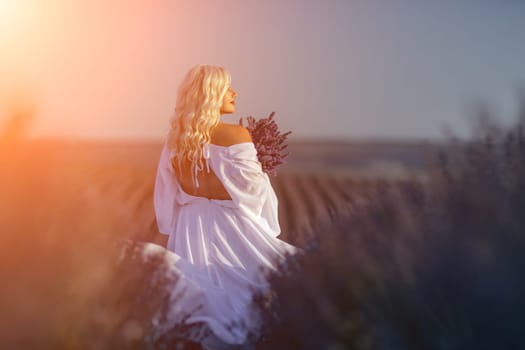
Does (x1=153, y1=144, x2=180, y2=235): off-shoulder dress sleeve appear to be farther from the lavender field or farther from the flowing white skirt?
the lavender field

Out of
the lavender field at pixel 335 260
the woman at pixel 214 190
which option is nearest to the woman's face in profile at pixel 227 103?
the woman at pixel 214 190

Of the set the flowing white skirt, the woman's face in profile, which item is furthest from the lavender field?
the woman's face in profile

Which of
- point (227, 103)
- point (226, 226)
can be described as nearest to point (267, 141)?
point (227, 103)

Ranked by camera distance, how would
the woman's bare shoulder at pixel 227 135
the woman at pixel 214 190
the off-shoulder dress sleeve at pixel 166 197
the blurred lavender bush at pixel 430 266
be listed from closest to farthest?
the blurred lavender bush at pixel 430 266 < the woman at pixel 214 190 < the woman's bare shoulder at pixel 227 135 < the off-shoulder dress sleeve at pixel 166 197

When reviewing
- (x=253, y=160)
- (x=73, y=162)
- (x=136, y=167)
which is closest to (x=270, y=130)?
(x=253, y=160)

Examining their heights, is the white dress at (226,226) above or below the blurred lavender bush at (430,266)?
below

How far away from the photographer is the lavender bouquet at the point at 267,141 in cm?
382

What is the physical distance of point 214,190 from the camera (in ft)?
12.0

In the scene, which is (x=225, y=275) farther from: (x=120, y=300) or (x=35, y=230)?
(x=35, y=230)

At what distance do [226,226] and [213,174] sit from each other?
266 millimetres

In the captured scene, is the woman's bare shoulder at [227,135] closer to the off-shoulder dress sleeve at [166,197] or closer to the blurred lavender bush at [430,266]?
the off-shoulder dress sleeve at [166,197]

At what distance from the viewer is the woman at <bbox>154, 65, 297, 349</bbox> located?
3461mm

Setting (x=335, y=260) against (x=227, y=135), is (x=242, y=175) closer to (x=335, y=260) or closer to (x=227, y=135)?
(x=227, y=135)

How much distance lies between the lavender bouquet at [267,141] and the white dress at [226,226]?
3.8 inches
